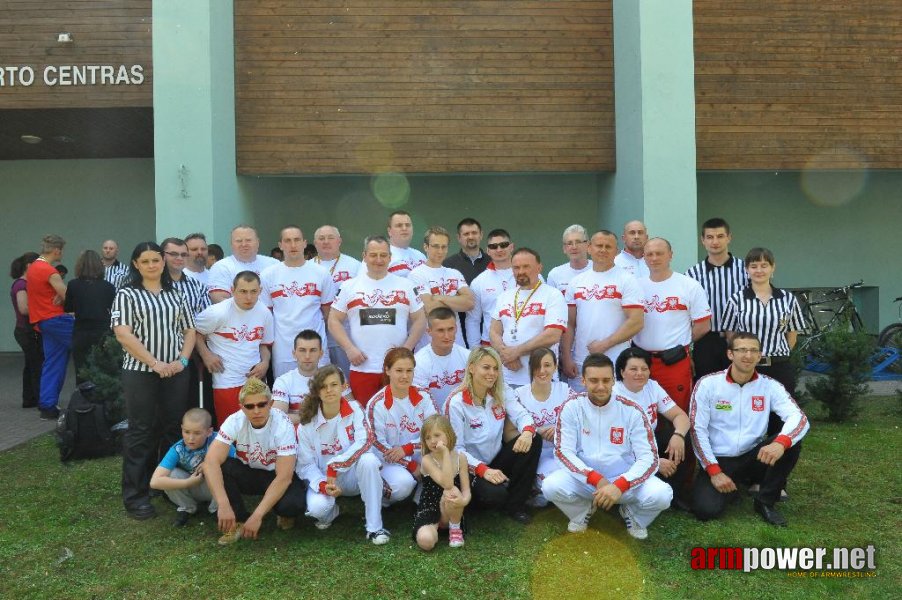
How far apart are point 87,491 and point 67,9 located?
23.1ft

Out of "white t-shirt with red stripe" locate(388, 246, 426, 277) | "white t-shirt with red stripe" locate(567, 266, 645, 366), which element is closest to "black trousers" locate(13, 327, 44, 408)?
"white t-shirt with red stripe" locate(388, 246, 426, 277)

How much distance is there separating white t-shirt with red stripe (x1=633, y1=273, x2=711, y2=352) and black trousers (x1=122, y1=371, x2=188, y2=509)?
10.6 ft

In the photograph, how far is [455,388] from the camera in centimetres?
513

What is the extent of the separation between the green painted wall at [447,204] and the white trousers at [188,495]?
7262 mm

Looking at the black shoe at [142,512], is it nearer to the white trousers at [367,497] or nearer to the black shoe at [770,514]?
the white trousers at [367,497]

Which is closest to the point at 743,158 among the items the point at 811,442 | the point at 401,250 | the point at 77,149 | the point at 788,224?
the point at 788,224

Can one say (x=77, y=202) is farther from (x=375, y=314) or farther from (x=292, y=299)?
(x=375, y=314)

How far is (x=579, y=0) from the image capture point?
33.5 feet

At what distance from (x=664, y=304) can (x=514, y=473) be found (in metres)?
1.60

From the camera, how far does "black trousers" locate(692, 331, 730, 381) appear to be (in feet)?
17.9

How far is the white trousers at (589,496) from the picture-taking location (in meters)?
4.32

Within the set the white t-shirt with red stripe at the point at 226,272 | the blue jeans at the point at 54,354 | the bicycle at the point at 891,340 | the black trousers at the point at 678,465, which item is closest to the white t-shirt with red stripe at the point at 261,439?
the white t-shirt with red stripe at the point at 226,272

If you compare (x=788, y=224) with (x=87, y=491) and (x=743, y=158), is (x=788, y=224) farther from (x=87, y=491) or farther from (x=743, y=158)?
(x=87, y=491)

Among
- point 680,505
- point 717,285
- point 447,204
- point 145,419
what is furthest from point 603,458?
point 447,204
